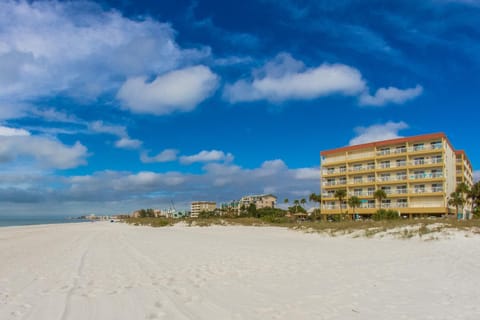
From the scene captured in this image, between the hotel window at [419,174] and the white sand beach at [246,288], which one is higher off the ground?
the hotel window at [419,174]

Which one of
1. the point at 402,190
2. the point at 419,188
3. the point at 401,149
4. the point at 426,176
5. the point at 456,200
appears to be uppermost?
the point at 401,149

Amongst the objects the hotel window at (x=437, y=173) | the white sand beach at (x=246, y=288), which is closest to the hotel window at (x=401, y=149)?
the hotel window at (x=437, y=173)

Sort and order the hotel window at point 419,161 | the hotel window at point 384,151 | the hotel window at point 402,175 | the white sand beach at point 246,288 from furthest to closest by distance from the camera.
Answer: the hotel window at point 384,151 → the hotel window at point 402,175 → the hotel window at point 419,161 → the white sand beach at point 246,288

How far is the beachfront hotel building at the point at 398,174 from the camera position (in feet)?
172

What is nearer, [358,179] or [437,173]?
[437,173]

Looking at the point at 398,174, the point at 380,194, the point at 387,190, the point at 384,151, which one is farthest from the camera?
the point at 384,151

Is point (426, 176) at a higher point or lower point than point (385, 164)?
lower

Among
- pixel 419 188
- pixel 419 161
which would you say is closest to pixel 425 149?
pixel 419 161

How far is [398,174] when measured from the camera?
5656cm

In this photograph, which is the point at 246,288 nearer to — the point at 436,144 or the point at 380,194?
the point at 380,194

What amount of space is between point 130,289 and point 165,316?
2.16 meters

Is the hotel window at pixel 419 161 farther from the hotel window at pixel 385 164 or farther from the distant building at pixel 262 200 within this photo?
the distant building at pixel 262 200

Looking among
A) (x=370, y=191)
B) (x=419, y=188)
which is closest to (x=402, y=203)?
(x=419, y=188)

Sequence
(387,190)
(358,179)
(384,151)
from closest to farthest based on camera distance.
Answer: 1. (387,190)
2. (384,151)
3. (358,179)
